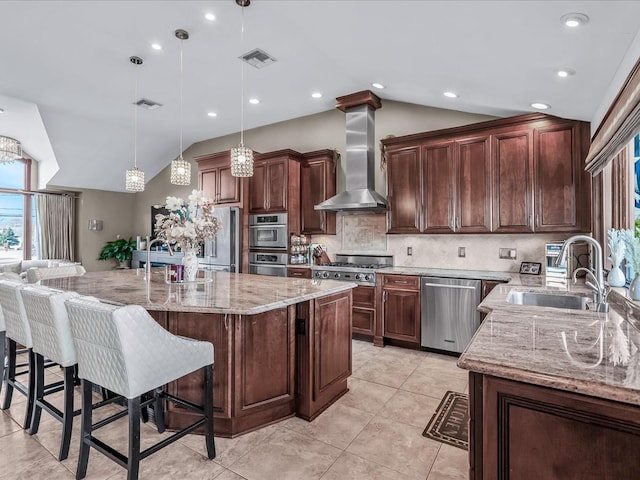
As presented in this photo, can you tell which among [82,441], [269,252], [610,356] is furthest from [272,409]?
[269,252]

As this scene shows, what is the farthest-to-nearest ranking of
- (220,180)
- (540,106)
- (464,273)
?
1. (220,180)
2. (464,273)
3. (540,106)

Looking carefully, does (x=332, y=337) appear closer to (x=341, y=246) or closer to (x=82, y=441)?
(x=82, y=441)

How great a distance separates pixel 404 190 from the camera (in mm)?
4324

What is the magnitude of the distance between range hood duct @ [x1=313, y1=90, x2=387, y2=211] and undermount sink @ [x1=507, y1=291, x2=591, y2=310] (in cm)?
217

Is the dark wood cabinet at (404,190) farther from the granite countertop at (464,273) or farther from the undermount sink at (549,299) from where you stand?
the undermount sink at (549,299)

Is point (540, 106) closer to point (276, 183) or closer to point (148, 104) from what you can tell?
point (276, 183)

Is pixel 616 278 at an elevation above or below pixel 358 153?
below

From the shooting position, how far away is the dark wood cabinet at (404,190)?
4.22m

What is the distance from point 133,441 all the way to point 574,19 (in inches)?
121

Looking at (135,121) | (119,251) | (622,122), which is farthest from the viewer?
(119,251)

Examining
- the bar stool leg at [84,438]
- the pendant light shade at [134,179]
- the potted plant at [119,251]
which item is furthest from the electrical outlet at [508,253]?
the potted plant at [119,251]

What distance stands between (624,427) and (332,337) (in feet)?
6.27

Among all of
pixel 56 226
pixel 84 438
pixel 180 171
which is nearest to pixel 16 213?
pixel 56 226

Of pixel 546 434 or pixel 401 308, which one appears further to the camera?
pixel 401 308
